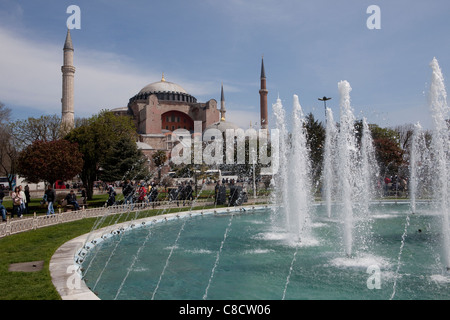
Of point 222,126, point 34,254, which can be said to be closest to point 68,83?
point 222,126

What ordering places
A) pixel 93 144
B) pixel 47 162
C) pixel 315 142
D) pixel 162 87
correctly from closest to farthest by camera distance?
pixel 47 162 → pixel 93 144 → pixel 315 142 → pixel 162 87

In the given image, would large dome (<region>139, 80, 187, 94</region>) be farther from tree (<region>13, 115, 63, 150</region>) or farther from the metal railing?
the metal railing

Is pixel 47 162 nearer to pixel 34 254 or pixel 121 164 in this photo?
pixel 121 164

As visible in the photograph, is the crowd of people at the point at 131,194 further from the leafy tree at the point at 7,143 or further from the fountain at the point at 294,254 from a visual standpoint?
the leafy tree at the point at 7,143

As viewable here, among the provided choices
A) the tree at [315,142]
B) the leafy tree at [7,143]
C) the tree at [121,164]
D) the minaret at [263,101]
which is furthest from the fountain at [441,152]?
the minaret at [263,101]

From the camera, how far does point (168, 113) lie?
6562 centimetres

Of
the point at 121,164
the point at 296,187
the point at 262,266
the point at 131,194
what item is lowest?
the point at 262,266

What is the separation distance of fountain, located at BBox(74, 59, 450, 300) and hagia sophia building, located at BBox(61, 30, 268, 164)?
38906mm

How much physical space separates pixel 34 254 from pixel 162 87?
64.3 meters

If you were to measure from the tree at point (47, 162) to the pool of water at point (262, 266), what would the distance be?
24.1ft

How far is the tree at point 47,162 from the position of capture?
577 inches

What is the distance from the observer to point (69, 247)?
7.16m
